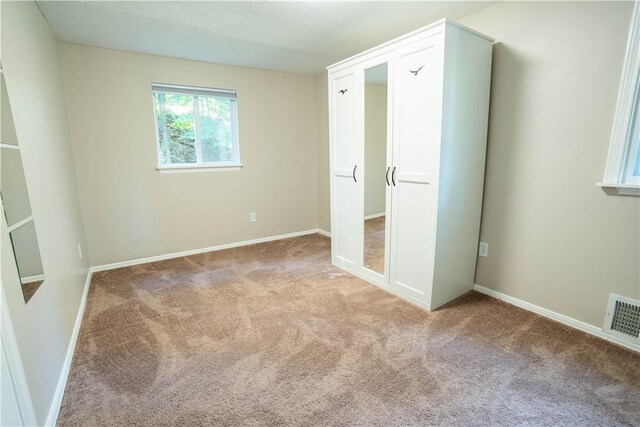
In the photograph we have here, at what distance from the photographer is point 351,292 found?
266cm

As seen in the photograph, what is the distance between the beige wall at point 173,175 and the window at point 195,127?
10 centimetres

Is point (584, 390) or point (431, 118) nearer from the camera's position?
point (584, 390)

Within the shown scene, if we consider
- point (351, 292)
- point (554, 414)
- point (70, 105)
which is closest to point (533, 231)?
point (554, 414)

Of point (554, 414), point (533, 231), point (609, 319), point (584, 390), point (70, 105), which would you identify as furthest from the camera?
point (70, 105)

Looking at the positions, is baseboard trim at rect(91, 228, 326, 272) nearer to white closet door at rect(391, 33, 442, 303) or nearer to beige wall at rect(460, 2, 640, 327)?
white closet door at rect(391, 33, 442, 303)

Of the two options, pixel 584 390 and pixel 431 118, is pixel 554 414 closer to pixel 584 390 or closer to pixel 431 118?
pixel 584 390

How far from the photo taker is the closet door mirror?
2.49m

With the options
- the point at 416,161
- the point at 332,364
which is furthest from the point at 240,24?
the point at 332,364

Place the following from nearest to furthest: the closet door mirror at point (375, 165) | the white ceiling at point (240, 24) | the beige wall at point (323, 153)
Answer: the white ceiling at point (240, 24), the closet door mirror at point (375, 165), the beige wall at point (323, 153)

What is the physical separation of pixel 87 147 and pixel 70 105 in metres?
0.40

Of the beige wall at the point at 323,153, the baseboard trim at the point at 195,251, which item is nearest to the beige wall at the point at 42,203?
the baseboard trim at the point at 195,251

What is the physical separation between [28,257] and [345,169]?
2.28 metres

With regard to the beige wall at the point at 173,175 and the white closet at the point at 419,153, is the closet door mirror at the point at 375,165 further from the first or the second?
the beige wall at the point at 173,175

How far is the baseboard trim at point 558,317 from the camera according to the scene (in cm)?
189
